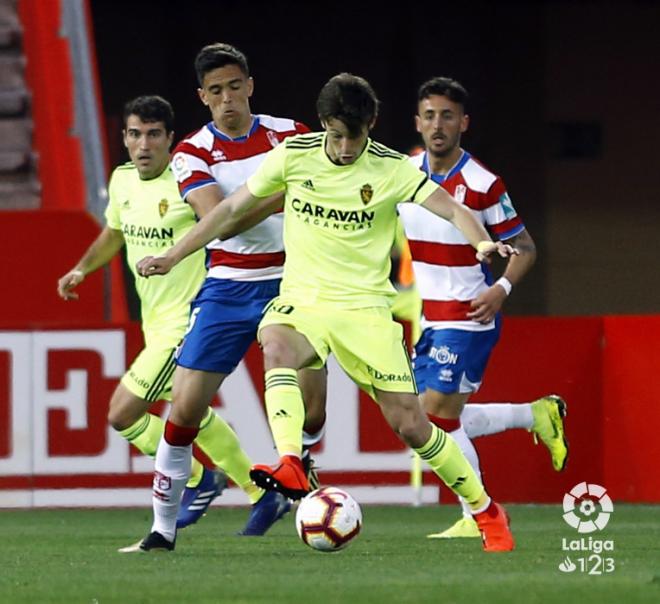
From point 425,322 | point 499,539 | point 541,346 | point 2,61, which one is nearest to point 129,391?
point 425,322

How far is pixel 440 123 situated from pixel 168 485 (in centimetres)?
231

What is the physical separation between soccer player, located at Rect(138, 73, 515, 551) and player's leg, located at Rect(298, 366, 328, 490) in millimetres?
871

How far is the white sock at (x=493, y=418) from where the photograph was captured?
30.7ft

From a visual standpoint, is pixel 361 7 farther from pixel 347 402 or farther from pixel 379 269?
pixel 379 269

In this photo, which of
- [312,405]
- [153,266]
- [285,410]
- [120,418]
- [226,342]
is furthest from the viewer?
[120,418]

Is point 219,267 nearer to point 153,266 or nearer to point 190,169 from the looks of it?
point 190,169

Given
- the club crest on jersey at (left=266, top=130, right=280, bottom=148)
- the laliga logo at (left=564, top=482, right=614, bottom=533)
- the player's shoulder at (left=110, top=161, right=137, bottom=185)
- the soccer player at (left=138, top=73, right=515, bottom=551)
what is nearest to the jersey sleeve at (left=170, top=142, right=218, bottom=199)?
the club crest on jersey at (left=266, top=130, right=280, bottom=148)

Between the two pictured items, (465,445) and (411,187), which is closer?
(411,187)

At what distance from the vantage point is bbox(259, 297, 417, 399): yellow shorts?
7.15 meters

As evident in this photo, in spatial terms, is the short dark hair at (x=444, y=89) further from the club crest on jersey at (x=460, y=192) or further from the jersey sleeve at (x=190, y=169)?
the jersey sleeve at (x=190, y=169)

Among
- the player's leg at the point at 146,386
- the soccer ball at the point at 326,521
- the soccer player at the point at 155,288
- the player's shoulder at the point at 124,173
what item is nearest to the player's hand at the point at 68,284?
Answer: the soccer player at the point at 155,288

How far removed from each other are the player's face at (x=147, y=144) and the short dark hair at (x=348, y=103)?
6.50 ft

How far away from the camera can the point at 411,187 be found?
7.28m

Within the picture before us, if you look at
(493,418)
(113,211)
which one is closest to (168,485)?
(113,211)
